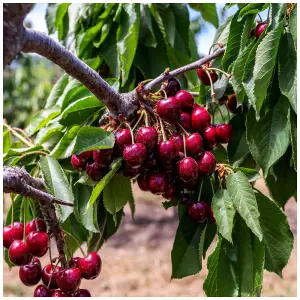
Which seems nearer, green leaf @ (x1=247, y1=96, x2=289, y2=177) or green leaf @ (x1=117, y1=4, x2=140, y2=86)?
green leaf @ (x1=247, y1=96, x2=289, y2=177)

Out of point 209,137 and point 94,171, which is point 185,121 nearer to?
point 209,137

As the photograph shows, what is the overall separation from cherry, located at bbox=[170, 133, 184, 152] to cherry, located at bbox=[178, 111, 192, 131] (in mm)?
21

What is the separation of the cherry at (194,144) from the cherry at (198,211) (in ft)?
0.28

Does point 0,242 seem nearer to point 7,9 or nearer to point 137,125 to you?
point 137,125

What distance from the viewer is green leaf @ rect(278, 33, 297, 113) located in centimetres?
74

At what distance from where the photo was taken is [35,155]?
2.98 ft

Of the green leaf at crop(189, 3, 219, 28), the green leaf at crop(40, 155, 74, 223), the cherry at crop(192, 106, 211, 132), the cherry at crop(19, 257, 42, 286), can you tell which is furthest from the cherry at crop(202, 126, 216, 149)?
the green leaf at crop(189, 3, 219, 28)

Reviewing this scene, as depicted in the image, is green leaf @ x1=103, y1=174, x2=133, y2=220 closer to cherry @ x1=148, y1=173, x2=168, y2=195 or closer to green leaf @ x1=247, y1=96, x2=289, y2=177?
cherry @ x1=148, y1=173, x2=168, y2=195

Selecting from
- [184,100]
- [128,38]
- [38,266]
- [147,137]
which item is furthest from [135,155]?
[128,38]

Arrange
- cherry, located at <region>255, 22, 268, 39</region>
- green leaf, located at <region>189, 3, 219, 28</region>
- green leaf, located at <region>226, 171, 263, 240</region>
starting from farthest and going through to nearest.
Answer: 1. green leaf, located at <region>189, 3, 219, 28</region>
2. cherry, located at <region>255, 22, 268, 39</region>
3. green leaf, located at <region>226, 171, 263, 240</region>

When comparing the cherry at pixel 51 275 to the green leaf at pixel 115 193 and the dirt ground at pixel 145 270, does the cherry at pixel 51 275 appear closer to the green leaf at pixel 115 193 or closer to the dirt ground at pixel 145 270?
the green leaf at pixel 115 193

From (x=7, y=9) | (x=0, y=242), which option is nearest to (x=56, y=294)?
(x=0, y=242)

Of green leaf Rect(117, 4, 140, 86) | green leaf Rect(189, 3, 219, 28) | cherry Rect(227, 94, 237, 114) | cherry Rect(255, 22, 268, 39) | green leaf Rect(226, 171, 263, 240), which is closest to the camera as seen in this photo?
green leaf Rect(226, 171, 263, 240)

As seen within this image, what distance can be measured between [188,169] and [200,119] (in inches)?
3.6
